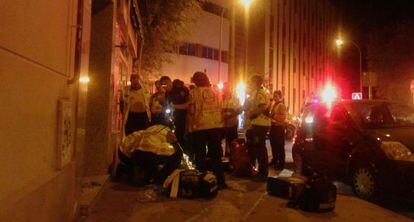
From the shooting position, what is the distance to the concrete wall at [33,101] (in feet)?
9.46

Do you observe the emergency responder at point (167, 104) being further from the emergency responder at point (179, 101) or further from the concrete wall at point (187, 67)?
the concrete wall at point (187, 67)

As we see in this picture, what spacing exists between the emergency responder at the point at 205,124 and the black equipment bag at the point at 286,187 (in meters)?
0.82

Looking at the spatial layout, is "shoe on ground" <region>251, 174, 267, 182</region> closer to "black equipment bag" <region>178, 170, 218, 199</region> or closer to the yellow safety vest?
the yellow safety vest

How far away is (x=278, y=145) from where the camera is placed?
1051 cm

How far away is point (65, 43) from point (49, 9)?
0.69 meters

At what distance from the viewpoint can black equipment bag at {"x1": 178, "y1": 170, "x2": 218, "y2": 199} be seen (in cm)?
694

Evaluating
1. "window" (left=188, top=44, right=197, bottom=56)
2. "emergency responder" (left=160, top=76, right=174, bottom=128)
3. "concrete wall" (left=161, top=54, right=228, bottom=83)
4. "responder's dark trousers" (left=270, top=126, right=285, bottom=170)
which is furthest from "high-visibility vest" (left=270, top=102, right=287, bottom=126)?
"window" (left=188, top=44, right=197, bottom=56)

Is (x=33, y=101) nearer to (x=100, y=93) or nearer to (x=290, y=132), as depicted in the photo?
(x=100, y=93)

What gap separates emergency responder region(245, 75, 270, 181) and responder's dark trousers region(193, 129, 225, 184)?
1.17 metres

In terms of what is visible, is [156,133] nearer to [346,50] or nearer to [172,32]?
[172,32]

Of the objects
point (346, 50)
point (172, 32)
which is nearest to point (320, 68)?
point (346, 50)

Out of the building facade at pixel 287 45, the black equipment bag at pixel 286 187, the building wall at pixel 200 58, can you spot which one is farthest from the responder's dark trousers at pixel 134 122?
the building wall at pixel 200 58

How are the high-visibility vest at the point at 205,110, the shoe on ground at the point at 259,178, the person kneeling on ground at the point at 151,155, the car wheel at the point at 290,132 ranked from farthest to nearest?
the car wheel at the point at 290,132
the shoe on ground at the point at 259,178
the high-visibility vest at the point at 205,110
the person kneeling on ground at the point at 151,155

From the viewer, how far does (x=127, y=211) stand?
6.21m
